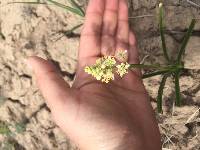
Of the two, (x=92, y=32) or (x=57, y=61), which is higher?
(x=92, y=32)

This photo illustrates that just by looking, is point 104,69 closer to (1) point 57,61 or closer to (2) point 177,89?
(2) point 177,89

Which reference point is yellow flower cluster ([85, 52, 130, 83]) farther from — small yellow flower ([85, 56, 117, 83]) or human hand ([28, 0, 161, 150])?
human hand ([28, 0, 161, 150])

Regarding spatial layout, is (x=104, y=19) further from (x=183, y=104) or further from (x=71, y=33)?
(x=183, y=104)

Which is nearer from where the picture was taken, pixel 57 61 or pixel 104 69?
pixel 104 69

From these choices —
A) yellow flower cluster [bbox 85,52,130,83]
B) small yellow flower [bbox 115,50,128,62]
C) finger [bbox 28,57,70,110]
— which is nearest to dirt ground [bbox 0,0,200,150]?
small yellow flower [bbox 115,50,128,62]

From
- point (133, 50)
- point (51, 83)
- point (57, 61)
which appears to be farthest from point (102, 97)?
point (57, 61)

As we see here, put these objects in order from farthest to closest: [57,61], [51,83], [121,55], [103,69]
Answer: [57,61], [51,83], [121,55], [103,69]

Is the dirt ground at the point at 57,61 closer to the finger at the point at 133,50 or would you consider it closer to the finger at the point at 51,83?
the finger at the point at 133,50

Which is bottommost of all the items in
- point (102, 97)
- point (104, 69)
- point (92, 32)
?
point (102, 97)
